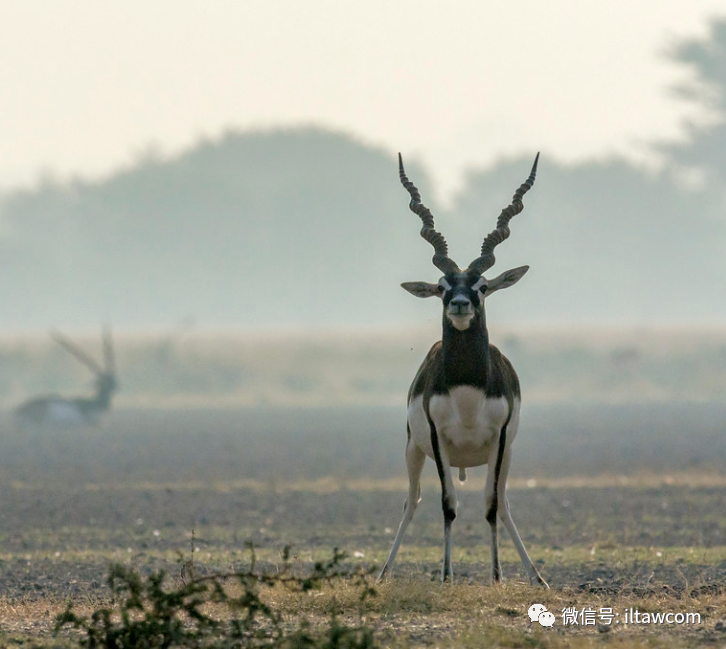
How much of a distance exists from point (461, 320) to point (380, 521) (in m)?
8.58

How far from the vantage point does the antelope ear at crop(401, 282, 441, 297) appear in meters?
13.1

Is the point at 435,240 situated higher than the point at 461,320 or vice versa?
the point at 435,240

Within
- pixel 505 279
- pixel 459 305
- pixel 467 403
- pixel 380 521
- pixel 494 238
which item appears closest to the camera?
pixel 459 305

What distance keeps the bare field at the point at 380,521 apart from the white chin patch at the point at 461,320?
191cm

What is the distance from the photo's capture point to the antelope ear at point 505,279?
1297 cm

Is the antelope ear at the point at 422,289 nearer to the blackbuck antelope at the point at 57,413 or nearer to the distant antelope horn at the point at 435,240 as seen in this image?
the distant antelope horn at the point at 435,240

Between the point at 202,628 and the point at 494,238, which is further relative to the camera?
the point at 494,238

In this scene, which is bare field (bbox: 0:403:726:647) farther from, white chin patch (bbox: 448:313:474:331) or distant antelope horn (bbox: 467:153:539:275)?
distant antelope horn (bbox: 467:153:539:275)

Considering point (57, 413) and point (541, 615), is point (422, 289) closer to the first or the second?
point (541, 615)

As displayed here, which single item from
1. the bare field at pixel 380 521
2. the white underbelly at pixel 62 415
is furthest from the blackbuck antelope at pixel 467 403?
the white underbelly at pixel 62 415

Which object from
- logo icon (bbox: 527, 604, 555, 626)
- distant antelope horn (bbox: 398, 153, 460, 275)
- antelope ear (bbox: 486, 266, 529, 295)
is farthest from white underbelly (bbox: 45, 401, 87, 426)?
logo icon (bbox: 527, 604, 555, 626)

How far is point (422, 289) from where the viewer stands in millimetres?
13250

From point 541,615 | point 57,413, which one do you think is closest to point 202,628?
point 541,615

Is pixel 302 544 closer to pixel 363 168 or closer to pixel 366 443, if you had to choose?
pixel 366 443
